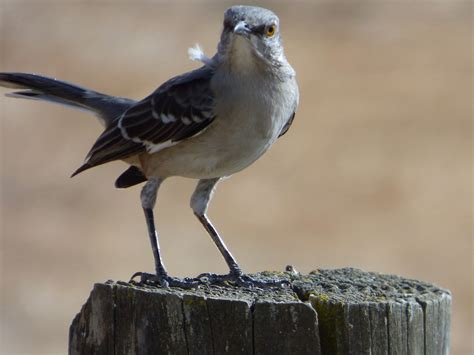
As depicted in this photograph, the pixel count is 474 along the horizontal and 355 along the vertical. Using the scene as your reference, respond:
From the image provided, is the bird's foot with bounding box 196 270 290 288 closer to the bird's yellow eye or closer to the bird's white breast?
the bird's white breast

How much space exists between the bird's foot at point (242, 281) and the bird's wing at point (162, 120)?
1003mm

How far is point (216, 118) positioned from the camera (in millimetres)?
6281

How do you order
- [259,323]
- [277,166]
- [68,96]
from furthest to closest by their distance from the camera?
[277,166] < [68,96] < [259,323]

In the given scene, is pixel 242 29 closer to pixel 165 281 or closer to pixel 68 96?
pixel 165 281

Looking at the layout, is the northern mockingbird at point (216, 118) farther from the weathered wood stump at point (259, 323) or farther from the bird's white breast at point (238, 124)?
the weathered wood stump at point (259, 323)

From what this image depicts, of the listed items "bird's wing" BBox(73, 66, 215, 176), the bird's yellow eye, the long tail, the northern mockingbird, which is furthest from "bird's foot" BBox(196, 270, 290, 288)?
the long tail

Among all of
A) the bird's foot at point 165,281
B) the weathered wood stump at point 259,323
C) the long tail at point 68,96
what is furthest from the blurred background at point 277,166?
the weathered wood stump at point 259,323

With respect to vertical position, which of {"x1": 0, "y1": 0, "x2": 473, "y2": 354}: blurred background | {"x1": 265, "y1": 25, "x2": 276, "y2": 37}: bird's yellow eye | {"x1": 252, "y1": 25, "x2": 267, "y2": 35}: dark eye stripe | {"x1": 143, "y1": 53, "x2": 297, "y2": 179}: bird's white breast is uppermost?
{"x1": 0, "y1": 0, "x2": 473, "y2": 354}: blurred background

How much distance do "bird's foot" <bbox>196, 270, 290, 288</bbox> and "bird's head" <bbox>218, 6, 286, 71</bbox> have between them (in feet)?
4.05

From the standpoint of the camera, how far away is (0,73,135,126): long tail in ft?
23.9

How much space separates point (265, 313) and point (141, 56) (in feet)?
53.1

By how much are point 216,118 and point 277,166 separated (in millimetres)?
10199

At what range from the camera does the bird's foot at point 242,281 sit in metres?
5.24

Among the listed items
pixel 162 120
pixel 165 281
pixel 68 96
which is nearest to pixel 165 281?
pixel 165 281
